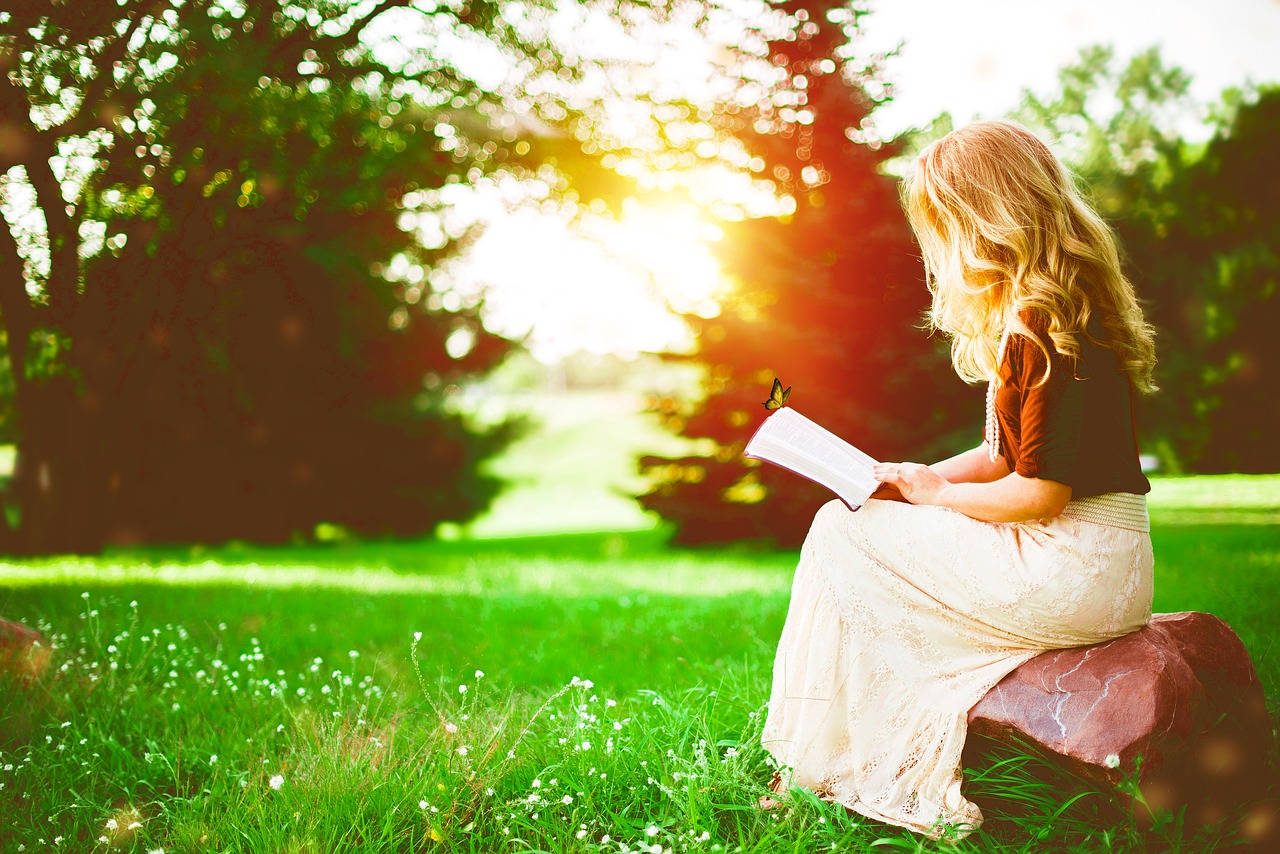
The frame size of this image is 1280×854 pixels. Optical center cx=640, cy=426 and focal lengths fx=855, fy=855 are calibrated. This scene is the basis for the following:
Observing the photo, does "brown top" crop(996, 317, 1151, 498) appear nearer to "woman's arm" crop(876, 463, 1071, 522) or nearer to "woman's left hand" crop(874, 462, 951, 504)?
"woman's arm" crop(876, 463, 1071, 522)

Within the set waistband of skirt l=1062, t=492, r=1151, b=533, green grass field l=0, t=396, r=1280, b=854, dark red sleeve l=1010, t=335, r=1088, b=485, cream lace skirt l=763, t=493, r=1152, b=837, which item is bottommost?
green grass field l=0, t=396, r=1280, b=854

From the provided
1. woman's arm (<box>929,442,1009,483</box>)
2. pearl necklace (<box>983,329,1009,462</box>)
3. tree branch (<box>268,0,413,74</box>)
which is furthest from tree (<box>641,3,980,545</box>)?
pearl necklace (<box>983,329,1009,462</box>)

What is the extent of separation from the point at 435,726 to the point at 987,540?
2087 mm

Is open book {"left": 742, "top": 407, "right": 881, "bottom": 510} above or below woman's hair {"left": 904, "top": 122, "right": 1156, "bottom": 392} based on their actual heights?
below

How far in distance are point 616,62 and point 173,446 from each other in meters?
7.83

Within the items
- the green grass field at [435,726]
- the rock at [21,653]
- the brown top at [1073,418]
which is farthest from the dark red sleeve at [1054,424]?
the rock at [21,653]

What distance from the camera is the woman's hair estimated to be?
2416mm

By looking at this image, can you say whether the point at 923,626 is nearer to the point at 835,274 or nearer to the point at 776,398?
the point at 776,398

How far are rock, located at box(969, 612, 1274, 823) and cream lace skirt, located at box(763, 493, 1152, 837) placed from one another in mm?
66

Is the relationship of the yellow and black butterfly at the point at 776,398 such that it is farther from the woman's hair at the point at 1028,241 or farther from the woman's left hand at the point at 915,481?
the woman's hair at the point at 1028,241

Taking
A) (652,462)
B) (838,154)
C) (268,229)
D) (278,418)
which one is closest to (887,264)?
(838,154)

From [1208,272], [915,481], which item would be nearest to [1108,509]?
[915,481]

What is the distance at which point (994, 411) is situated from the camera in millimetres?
2586

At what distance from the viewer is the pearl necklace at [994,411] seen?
2465mm
